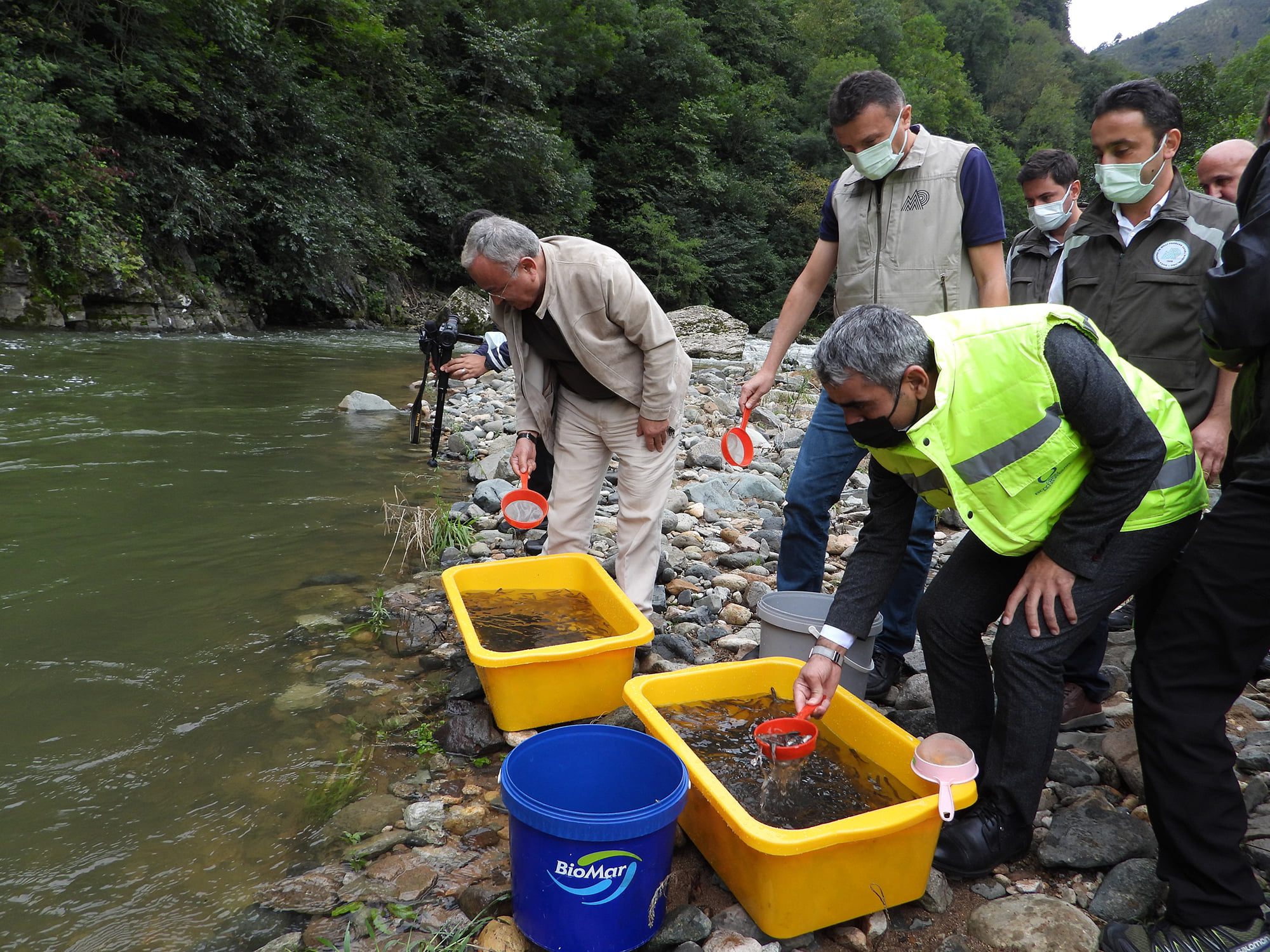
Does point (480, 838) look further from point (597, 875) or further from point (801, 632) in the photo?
point (801, 632)

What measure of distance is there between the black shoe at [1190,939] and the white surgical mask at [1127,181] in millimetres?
1872

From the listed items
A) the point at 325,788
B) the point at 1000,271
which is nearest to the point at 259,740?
the point at 325,788

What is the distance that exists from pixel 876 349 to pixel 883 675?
141cm

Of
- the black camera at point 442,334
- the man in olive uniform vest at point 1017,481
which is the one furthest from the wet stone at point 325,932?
the black camera at point 442,334

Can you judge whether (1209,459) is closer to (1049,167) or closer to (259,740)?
(1049,167)

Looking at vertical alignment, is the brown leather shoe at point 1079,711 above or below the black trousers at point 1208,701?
below

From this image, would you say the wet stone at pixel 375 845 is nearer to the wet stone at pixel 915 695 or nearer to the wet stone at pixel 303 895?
the wet stone at pixel 303 895

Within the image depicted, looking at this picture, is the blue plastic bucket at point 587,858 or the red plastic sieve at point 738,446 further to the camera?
the red plastic sieve at point 738,446

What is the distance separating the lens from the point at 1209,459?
2.12 metres

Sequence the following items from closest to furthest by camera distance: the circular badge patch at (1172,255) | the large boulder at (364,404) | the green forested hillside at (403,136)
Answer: the circular badge patch at (1172,255), the large boulder at (364,404), the green forested hillside at (403,136)

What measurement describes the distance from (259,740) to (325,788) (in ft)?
1.22

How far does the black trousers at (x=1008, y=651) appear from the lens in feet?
5.52

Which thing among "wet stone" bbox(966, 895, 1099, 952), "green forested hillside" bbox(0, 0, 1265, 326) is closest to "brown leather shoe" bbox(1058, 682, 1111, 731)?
"wet stone" bbox(966, 895, 1099, 952)

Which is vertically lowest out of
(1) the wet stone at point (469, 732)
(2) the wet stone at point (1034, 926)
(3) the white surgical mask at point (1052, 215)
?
(1) the wet stone at point (469, 732)
